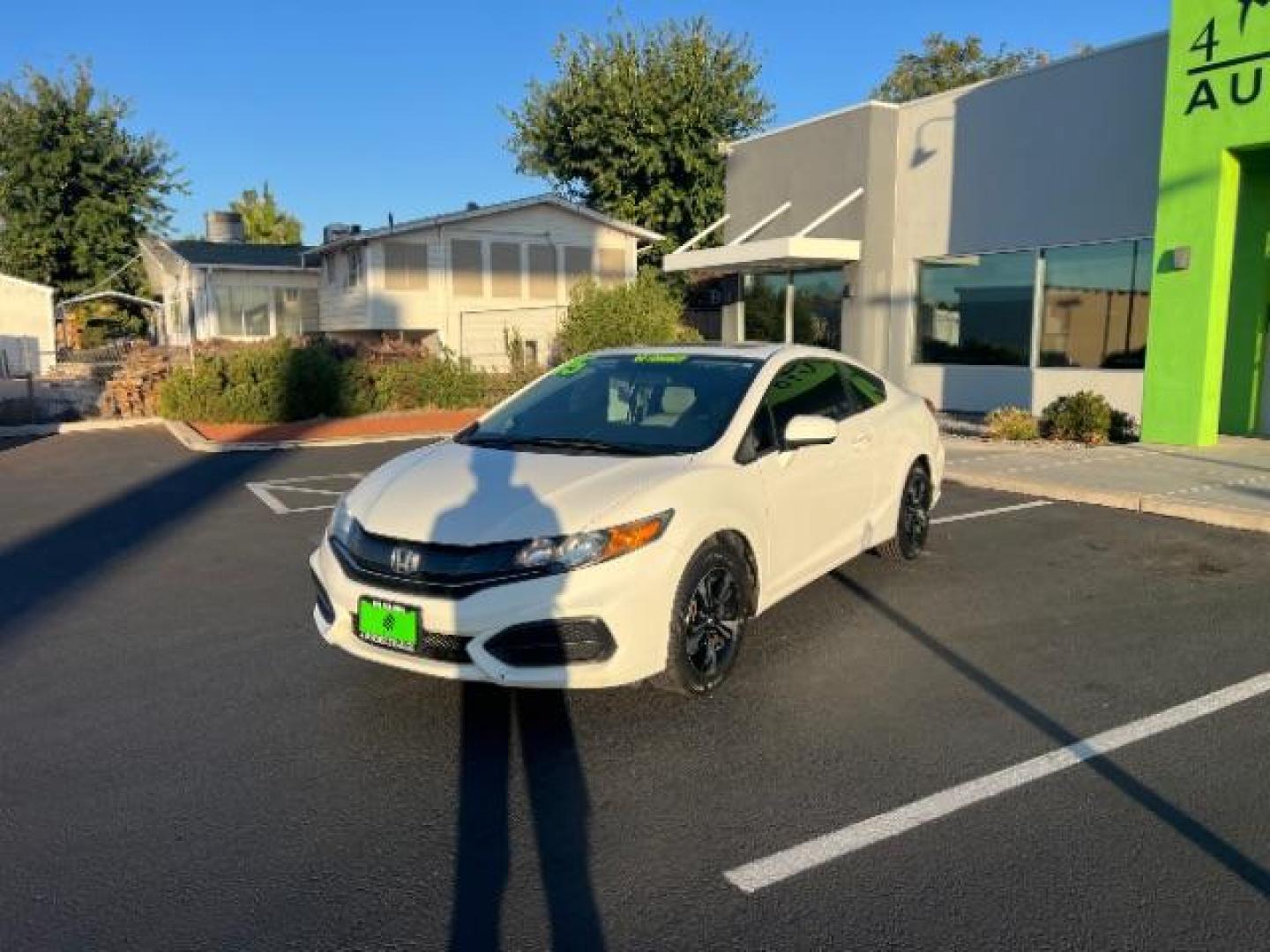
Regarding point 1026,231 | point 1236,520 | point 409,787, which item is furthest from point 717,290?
point 409,787

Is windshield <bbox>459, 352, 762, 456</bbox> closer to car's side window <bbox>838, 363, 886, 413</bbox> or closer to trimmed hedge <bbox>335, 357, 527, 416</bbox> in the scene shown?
car's side window <bbox>838, 363, 886, 413</bbox>

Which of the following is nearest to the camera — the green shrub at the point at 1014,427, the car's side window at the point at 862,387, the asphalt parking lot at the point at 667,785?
the asphalt parking lot at the point at 667,785

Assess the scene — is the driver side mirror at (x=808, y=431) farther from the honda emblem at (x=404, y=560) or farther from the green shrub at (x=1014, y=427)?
the green shrub at (x=1014, y=427)

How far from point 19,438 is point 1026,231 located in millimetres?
16199

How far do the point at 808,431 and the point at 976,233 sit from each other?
13233 mm

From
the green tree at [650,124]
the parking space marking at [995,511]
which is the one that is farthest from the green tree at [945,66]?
the parking space marking at [995,511]

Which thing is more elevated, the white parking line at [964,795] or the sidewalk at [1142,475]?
the sidewalk at [1142,475]

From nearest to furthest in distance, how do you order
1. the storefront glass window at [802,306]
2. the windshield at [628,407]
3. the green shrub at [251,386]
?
1. the windshield at [628,407]
2. the green shrub at [251,386]
3. the storefront glass window at [802,306]

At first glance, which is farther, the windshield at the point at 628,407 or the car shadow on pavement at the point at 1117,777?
the windshield at the point at 628,407

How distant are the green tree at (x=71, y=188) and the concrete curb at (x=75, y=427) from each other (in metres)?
27.7

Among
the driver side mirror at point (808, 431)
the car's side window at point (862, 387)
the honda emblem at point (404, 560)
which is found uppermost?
the car's side window at point (862, 387)

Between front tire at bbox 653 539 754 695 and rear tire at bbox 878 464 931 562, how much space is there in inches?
94.3

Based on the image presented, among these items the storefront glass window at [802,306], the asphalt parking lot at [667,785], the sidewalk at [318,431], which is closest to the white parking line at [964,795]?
the asphalt parking lot at [667,785]

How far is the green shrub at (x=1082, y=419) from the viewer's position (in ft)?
42.9
